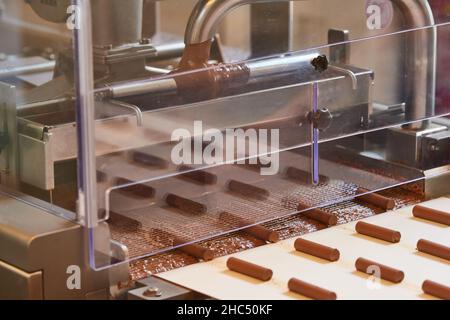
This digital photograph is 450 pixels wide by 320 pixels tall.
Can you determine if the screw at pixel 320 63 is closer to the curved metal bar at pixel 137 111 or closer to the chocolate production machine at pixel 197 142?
the chocolate production machine at pixel 197 142

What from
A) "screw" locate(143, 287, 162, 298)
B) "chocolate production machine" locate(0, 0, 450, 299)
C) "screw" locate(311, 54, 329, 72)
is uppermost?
"screw" locate(311, 54, 329, 72)

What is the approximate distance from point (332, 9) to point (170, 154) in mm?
496

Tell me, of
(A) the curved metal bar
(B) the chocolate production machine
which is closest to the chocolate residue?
(B) the chocolate production machine

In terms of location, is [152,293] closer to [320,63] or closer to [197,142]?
[197,142]

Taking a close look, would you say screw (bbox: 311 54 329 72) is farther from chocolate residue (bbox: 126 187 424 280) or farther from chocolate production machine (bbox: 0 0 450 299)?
chocolate residue (bbox: 126 187 424 280)

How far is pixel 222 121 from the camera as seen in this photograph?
1.28 meters

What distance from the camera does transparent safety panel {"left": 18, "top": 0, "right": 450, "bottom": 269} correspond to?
3.79ft

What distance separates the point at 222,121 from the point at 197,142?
5 centimetres

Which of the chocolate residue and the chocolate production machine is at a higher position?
the chocolate production machine

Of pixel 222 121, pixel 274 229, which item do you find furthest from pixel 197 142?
pixel 274 229
